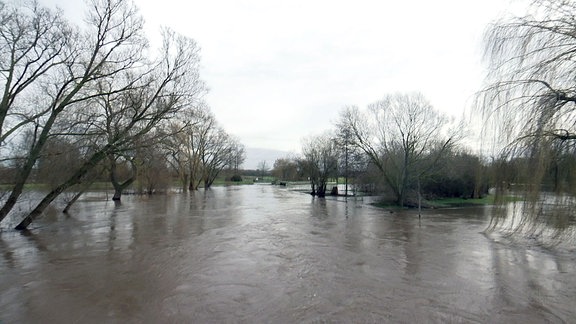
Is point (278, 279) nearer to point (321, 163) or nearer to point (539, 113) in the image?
point (539, 113)

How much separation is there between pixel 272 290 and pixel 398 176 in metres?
25.1

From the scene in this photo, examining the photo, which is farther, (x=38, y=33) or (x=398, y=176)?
(x=398, y=176)

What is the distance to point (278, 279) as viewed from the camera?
703 centimetres

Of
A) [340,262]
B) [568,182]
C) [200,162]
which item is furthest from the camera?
[200,162]

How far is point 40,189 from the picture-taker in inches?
707

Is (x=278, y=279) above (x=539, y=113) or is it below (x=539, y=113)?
below

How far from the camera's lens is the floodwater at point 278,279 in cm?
527

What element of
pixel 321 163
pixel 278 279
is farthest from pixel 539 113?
pixel 321 163

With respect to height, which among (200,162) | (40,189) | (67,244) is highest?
(200,162)

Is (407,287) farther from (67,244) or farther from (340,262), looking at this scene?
(67,244)

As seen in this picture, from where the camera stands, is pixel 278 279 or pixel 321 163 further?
pixel 321 163

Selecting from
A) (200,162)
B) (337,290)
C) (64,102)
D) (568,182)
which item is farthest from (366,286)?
(200,162)

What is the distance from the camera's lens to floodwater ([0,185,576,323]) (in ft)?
17.3

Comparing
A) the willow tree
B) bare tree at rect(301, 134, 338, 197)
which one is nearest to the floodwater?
the willow tree
